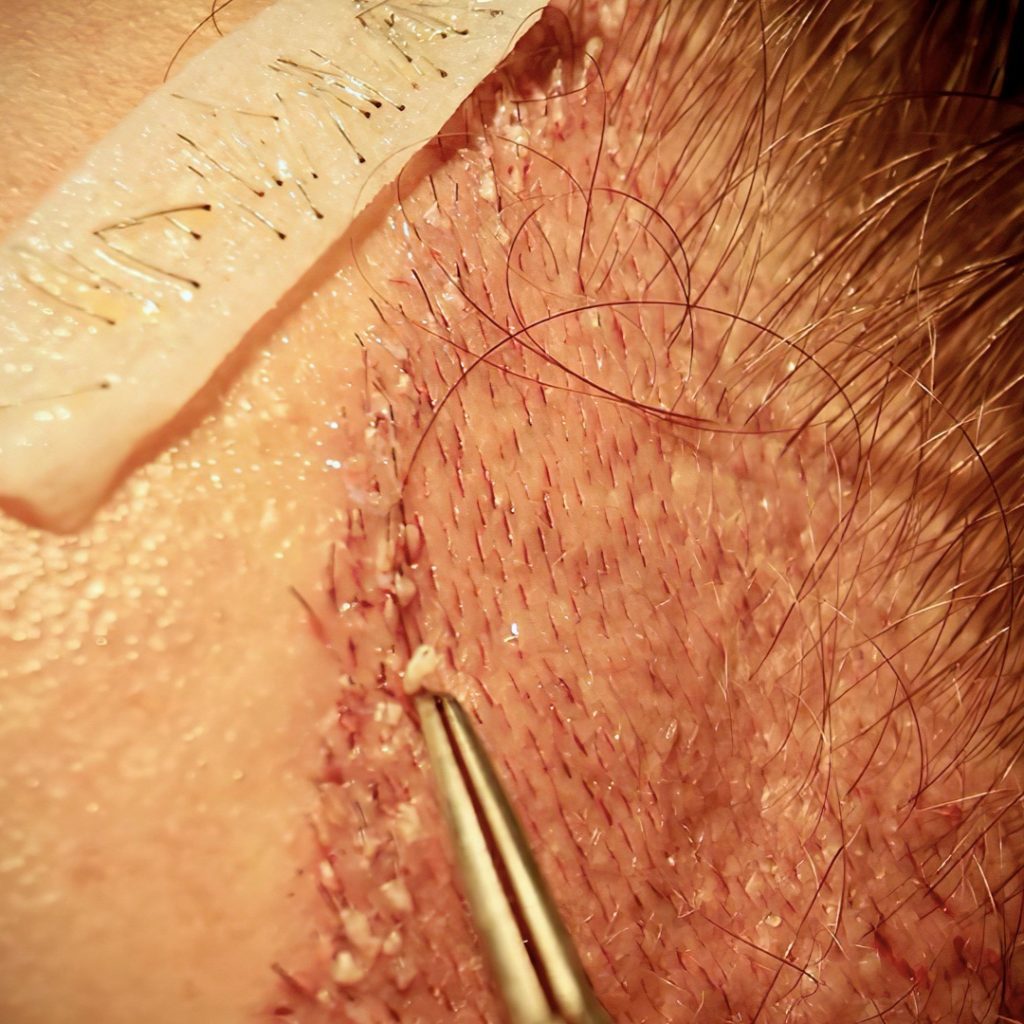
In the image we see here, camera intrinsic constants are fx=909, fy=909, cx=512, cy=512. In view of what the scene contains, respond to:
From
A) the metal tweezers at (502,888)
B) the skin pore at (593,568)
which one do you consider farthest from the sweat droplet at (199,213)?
the metal tweezers at (502,888)

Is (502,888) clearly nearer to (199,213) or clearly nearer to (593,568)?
(593,568)

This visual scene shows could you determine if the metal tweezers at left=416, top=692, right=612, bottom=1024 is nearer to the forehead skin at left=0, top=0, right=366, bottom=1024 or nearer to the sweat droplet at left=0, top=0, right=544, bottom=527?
the forehead skin at left=0, top=0, right=366, bottom=1024

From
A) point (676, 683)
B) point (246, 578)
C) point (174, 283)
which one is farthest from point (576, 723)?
point (174, 283)

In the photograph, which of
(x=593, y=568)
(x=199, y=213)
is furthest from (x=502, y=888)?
(x=199, y=213)

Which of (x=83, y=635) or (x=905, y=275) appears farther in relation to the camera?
(x=905, y=275)

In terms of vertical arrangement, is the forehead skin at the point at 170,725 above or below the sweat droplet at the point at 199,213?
below

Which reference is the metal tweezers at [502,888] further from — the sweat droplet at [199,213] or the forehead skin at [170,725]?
the sweat droplet at [199,213]

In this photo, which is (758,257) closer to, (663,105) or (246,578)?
(663,105)
